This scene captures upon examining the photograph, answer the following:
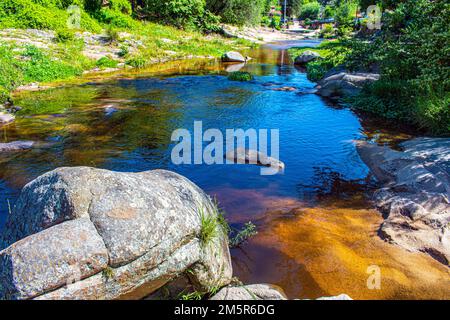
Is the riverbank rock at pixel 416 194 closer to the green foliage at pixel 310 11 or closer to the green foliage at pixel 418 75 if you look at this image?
the green foliage at pixel 418 75

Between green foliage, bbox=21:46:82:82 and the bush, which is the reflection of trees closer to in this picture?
green foliage, bbox=21:46:82:82

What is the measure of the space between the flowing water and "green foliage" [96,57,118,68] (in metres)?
4.49

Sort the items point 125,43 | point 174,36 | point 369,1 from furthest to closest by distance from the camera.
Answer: point 369,1, point 174,36, point 125,43

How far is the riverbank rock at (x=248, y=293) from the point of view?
492 centimetres

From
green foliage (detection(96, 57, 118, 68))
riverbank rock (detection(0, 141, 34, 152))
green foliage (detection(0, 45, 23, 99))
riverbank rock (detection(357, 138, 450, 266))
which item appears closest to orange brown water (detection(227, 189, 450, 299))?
riverbank rock (detection(357, 138, 450, 266))

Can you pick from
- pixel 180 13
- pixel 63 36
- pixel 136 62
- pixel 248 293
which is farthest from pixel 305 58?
pixel 248 293

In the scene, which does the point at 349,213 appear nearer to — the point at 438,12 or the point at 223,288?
the point at 223,288

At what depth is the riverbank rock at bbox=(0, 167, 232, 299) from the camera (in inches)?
151

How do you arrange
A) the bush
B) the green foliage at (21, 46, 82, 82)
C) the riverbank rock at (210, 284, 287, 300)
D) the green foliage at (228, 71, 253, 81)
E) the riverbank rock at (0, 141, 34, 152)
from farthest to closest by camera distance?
the bush < the green foliage at (228, 71, 253, 81) < the green foliage at (21, 46, 82, 82) < the riverbank rock at (0, 141, 34, 152) < the riverbank rock at (210, 284, 287, 300)

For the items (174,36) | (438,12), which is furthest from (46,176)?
(174,36)

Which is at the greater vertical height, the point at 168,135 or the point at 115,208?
the point at 115,208

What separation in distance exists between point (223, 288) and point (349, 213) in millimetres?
4000

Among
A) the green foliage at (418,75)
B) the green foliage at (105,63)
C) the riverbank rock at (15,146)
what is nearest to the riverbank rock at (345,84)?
the green foliage at (418,75)

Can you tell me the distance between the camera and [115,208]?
4457 mm
